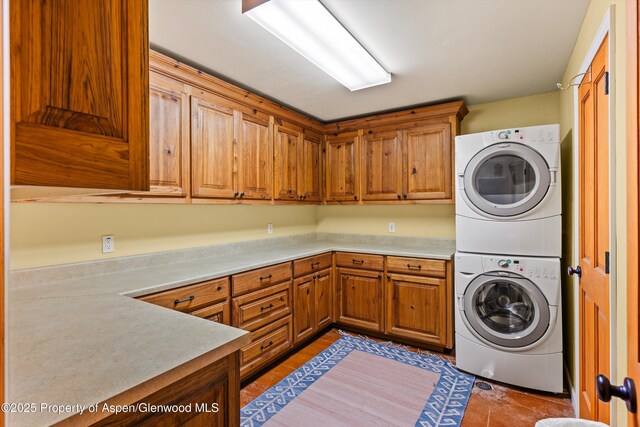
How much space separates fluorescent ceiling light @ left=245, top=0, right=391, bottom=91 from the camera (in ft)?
5.00

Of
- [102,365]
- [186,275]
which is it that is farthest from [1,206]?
[186,275]

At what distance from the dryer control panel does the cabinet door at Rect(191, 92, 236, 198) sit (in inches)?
83.2

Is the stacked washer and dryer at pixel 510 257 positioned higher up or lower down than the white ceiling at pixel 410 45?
lower down

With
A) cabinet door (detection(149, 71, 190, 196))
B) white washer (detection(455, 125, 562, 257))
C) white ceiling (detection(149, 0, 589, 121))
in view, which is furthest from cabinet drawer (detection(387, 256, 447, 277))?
cabinet door (detection(149, 71, 190, 196))

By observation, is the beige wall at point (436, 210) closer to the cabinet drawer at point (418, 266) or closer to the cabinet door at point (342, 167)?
the cabinet door at point (342, 167)

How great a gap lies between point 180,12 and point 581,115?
2.34m

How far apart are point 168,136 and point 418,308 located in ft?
8.39

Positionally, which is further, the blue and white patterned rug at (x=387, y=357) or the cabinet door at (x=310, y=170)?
the cabinet door at (x=310, y=170)

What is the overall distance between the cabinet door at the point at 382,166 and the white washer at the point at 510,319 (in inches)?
41.7

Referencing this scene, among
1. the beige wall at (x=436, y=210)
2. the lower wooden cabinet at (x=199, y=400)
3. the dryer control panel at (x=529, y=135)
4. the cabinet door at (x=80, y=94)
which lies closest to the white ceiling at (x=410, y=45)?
Answer: the beige wall at (x=436, y=210)

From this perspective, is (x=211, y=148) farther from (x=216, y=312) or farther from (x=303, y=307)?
(x=303, y=307)

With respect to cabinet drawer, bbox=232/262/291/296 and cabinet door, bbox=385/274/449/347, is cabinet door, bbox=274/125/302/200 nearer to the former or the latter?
cabinet drawer, bbox=232/262/291/296

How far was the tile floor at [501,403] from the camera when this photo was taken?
1.92 m

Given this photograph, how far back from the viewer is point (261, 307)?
7.86 feet
